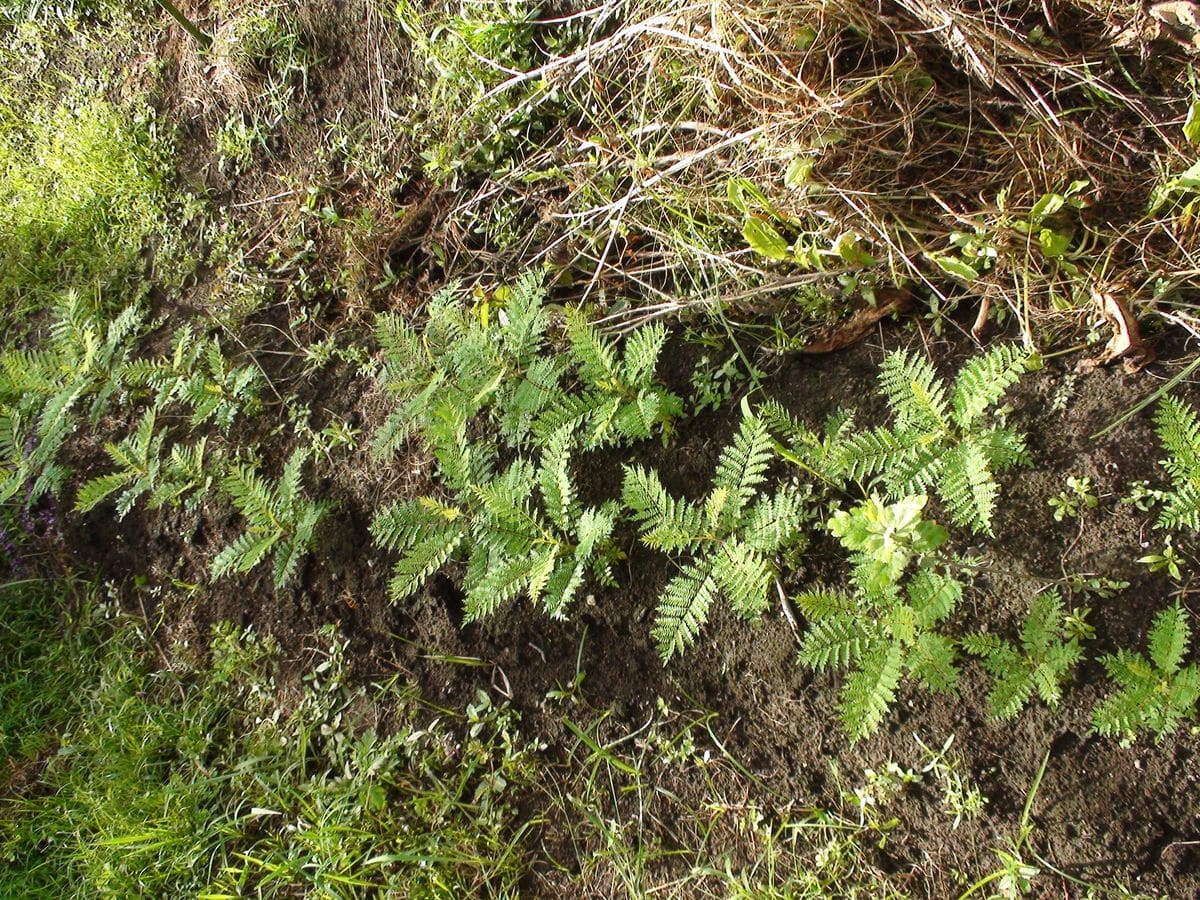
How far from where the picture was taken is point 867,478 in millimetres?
1913

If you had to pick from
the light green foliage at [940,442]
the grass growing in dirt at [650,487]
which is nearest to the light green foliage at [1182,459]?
the grass growing in dirt at [650,487]

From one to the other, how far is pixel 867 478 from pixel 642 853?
987 millimetres

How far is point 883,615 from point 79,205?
3420 millimetres

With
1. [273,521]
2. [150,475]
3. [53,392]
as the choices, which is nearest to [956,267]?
[273,521]

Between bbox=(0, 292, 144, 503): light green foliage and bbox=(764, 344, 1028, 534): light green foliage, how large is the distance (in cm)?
219

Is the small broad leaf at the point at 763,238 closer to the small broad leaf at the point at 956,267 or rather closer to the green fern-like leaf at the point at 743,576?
the small broad leaf at the point at 956,267

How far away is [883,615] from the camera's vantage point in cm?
170

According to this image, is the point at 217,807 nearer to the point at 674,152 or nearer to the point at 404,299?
the point at 404,299

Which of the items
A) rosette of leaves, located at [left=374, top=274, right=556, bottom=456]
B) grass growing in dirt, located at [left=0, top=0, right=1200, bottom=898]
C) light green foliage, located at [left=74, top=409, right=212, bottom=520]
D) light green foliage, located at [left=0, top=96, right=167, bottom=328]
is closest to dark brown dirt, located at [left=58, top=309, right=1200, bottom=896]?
grass growing in dirt, located at [left=0, top=0, right=1200, bottom=898]

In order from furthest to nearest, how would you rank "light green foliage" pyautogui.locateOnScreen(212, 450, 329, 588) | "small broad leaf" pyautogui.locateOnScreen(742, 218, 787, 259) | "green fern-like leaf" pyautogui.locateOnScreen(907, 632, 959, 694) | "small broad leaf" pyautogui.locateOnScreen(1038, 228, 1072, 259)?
"light green foliage" pyautogui.locateOnScreen(212, 450, 329, 588)
"small broad leaf" pyautogui.locateOnScreen(742, 218, 787, 259)
"small broad leaf" pyautogui.locateOnScreen(1038, 228, 1072, 259)
"green fern-like leaf" pyautogui.locateOnScreen(907, 632, 959, 694)

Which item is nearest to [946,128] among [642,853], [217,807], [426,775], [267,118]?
[642,853]

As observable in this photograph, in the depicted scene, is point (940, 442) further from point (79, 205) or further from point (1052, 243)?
point (79, 205)

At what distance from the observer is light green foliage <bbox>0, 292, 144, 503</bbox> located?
2697mm

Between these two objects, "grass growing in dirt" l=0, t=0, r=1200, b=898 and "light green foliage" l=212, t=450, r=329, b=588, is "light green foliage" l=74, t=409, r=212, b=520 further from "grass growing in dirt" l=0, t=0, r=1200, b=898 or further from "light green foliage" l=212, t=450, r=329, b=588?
"light green foliage" l=212, t=450, r=329, b=588
